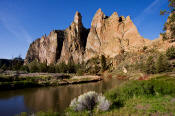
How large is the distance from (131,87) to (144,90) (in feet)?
3.95

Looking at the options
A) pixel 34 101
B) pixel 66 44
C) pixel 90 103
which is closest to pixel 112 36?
pixel 66 44

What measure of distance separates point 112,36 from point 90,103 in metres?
110

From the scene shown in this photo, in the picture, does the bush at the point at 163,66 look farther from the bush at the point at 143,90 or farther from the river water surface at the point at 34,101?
the bush at the point at 143,90

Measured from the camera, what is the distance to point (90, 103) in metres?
8.70

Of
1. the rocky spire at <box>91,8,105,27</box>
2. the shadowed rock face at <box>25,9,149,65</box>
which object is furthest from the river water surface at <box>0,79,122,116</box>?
the rocky spire at <box>91,8,105,27</box>

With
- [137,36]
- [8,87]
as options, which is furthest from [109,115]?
[137,36]

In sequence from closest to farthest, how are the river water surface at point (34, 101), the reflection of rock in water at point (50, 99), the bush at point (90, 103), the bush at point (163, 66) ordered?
the bush at point (90, 103) → the river water surface at point (34, 101) → the reflection of rock in water at point (50, 99) → the bush at point (163, 66)

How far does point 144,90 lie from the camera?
11.6 m

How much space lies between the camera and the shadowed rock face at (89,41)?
334 feet

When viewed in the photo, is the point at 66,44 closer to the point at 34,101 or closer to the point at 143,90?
the point at 34,101

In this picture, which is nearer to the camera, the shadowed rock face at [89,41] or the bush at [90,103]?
the bush at [90,103]

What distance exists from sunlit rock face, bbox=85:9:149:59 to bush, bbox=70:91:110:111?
87.6 metres

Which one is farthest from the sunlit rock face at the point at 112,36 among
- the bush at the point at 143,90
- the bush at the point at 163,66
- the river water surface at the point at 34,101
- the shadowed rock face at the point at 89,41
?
the bush at the point at 143,90

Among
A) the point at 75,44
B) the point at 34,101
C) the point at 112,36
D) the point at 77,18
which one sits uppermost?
the point at 77,18
